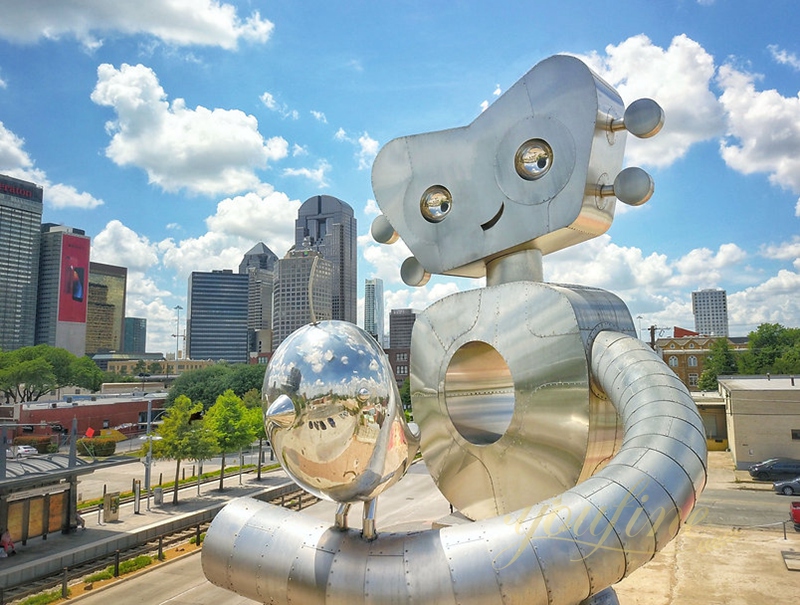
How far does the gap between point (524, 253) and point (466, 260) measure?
3.58 ft

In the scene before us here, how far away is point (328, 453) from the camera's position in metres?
6.07

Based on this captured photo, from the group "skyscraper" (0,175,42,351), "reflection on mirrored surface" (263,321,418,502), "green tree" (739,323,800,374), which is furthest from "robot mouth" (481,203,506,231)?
"skyscraper" (0,175,42,351)

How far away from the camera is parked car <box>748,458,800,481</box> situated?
31.8m

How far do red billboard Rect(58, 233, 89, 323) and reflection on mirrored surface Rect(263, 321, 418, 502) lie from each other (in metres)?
160

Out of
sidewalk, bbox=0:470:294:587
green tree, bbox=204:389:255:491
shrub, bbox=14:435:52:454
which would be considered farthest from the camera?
shrub, bbox=14:435:52:454

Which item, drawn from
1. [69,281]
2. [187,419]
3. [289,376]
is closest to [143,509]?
[187,419]

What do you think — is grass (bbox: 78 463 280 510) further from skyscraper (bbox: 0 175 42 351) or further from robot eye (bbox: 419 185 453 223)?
skyscraper (bbox: 0 175 42 351)

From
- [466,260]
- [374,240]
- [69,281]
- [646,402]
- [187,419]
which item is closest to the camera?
[646,402]

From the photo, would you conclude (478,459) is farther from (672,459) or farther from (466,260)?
(672,459)

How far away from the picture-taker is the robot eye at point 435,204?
11477 mm

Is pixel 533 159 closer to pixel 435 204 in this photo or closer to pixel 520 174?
pixel 520 174

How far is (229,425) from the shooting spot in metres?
35.6

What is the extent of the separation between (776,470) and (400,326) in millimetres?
115193

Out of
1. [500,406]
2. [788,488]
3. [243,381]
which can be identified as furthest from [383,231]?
[243,381]
